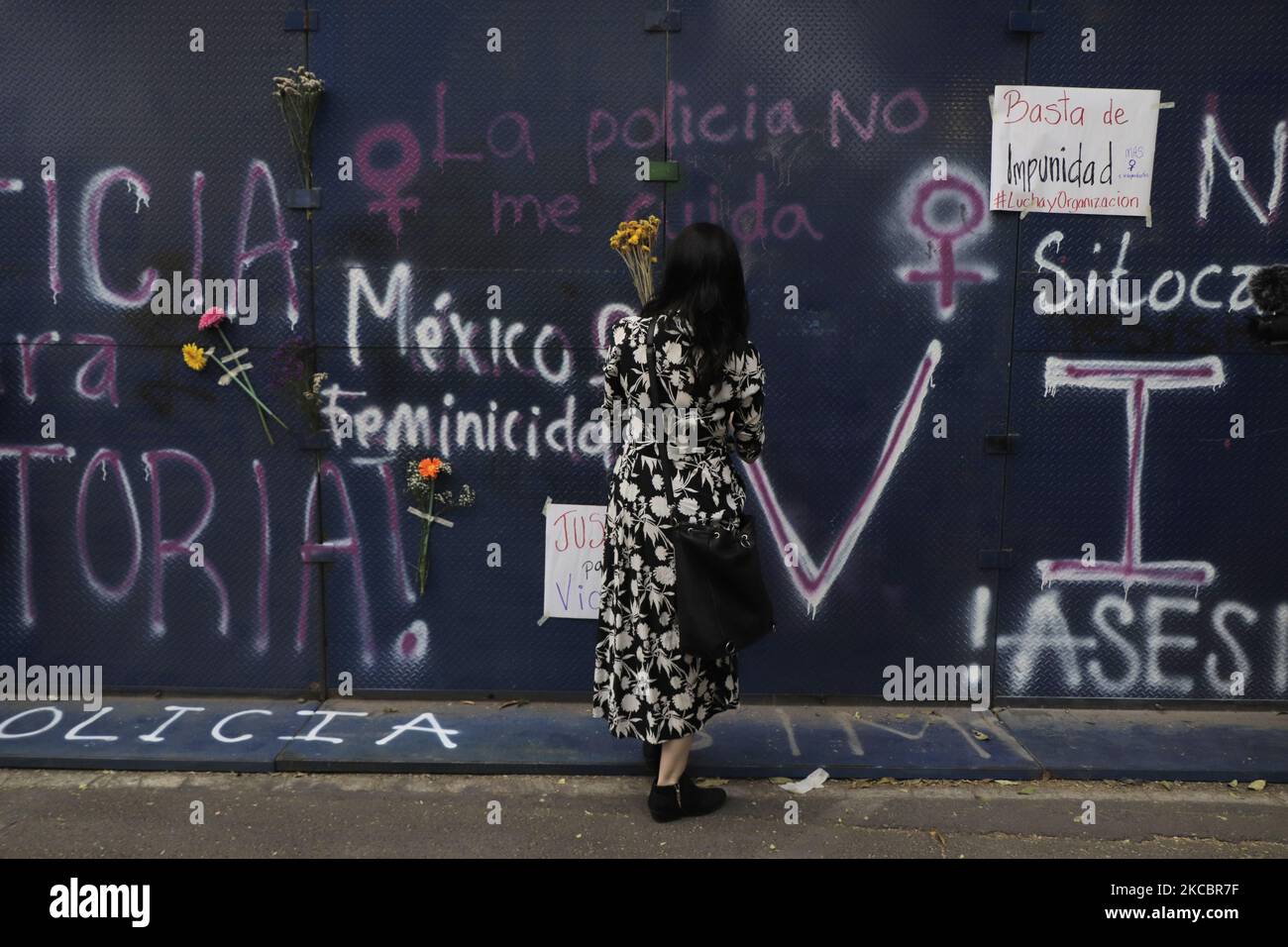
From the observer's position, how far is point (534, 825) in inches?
135

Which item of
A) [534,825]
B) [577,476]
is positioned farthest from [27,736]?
[577,476]

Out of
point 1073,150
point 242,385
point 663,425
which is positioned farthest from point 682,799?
point 1073,150

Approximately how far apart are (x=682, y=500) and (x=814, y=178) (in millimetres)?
1668

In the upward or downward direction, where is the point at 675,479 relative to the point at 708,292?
downward

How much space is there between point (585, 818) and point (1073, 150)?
3.26 meters

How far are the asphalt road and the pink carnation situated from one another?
1775 millimetres

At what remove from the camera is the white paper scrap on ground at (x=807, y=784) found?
145 inches

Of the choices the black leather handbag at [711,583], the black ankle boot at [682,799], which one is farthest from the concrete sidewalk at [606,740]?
the black leather handbag at [711,583]

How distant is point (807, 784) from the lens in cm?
372

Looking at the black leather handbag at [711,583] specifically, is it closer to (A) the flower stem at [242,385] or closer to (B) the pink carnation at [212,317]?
(A) the flower stem at [242,385]

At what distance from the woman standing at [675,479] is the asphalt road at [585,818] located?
30 cm

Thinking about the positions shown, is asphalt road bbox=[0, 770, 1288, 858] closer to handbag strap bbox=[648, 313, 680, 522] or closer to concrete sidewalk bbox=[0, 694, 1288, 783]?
concrete sidewalk bbox=[0, 694, 1288, 783]

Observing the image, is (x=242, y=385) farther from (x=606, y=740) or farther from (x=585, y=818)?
(x=585, y=818)

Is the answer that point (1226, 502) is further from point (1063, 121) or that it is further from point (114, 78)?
point (114, 78)
